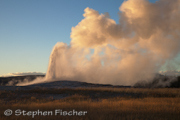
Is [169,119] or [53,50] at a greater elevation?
[53,50]

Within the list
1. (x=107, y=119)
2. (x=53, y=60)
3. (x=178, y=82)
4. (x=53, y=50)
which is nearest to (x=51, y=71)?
(x=53, y=60)

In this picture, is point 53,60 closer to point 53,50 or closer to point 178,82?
point 53,50

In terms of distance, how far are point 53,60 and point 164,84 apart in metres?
51.2

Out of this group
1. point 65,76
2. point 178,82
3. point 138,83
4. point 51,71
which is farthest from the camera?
point 178,82

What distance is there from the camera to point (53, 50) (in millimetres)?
50188

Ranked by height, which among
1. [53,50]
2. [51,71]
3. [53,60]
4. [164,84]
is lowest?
[164,84]

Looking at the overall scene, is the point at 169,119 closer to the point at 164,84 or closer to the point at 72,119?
the point at 72,119

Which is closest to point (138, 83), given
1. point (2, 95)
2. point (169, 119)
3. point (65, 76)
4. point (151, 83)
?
point (151, 83)

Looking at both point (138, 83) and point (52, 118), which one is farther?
point (138, 83)

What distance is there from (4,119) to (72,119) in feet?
11.2

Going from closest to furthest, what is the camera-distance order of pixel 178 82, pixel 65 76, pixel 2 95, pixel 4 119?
1. pixel 4 119
2. pixel 2 95
3. pixel 65 76
4. pixel 178 82

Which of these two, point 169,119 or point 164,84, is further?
point 164,84

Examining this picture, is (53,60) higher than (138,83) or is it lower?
higher

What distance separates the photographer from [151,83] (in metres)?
73.4
